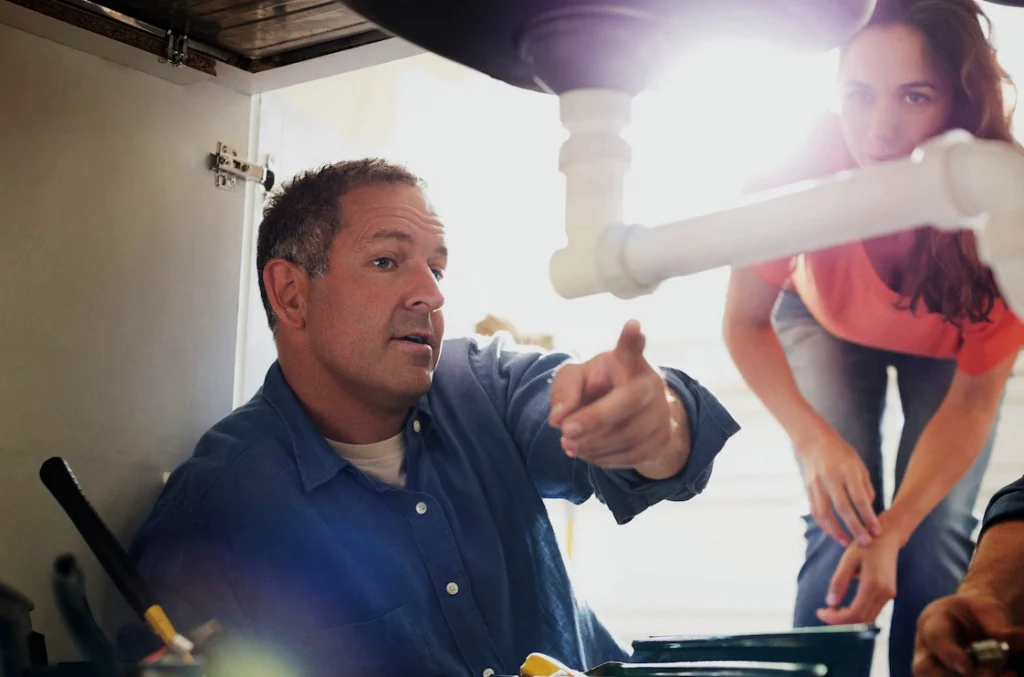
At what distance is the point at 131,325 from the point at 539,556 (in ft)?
1.76

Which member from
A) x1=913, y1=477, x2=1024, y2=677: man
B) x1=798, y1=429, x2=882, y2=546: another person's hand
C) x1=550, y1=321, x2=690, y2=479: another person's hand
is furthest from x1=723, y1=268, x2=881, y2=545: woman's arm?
x1=550, y1=321, x2=690, y2=479: another person's hand

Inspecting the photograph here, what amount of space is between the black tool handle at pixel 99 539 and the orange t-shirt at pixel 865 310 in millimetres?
702

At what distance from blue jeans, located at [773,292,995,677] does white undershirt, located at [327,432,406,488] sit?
0.46 metres

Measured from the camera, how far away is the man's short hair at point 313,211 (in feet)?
3.95

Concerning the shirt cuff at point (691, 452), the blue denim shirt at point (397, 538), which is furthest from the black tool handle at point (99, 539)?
the shirt cuff at point (691, 452)

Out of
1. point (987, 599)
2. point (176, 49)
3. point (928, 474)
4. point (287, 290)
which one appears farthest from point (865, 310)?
point (176, 49)

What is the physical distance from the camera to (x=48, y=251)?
1.04m

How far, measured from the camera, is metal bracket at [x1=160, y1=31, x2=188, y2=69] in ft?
3.62

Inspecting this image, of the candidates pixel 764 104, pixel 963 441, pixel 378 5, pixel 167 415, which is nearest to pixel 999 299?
pixel 963 441

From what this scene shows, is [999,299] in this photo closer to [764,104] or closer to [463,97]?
[764,104]

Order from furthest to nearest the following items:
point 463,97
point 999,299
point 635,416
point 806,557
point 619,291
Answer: point 463,97 < point 806,557 < point 999,299 < point 635,416 < point 619,291

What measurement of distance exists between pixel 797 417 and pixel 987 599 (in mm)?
260

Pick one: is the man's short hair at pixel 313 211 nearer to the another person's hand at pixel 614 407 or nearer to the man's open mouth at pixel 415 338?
the man's open mouth at pixel 415 338

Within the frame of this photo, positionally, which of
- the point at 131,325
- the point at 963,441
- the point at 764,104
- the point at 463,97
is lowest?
the point at 963,441
